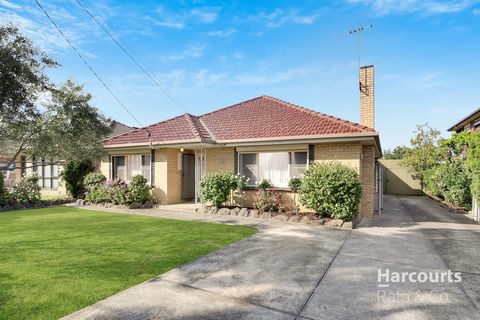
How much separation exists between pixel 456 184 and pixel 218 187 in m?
11.7

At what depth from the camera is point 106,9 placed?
10711mm

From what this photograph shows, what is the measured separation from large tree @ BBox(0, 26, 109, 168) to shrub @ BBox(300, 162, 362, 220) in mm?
9538

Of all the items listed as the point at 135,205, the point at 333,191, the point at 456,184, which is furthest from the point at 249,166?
the point at 456,184

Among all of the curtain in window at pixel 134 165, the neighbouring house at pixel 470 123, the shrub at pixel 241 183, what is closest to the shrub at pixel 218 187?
the shrub at pixel 241 183

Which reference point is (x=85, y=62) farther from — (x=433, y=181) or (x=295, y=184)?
(x=433, y=181)

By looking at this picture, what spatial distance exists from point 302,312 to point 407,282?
87.0 inches

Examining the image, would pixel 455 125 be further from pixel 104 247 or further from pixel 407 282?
pixel 104 247

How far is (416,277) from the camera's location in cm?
447

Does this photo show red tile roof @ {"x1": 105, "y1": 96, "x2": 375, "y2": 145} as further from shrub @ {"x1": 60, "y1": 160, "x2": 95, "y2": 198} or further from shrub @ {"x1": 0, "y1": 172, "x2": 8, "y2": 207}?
shrub @ {"x1": 0, "y1": 172, "x2": 8, "y2": 207}

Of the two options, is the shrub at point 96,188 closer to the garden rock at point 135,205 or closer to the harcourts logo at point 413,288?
the garden rock at point 135,205

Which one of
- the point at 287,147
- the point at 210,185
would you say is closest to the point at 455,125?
the point at 287,147

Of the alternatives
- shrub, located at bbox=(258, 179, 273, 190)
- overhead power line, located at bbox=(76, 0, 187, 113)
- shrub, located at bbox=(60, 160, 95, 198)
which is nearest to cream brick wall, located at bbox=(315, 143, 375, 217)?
shrub, located at bbox=(258, 179, 273, 190)

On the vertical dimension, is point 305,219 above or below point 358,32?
below

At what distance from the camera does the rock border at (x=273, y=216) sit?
859cm
